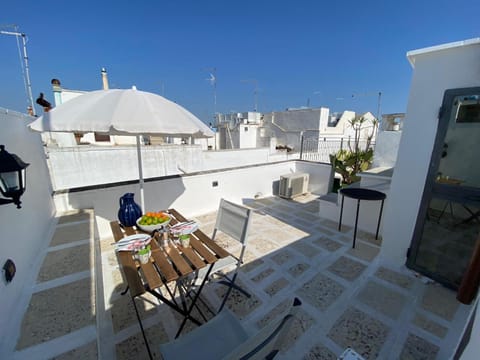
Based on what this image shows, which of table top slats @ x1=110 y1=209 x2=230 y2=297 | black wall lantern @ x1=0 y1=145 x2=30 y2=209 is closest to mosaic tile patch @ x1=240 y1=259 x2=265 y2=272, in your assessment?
table top slats @ x1=110 y1=209 x2=230 y2=297

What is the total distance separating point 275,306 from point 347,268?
136 cm

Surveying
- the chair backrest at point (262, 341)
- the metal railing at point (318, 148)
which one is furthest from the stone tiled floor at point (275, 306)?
the metal railing at point (318, 148)

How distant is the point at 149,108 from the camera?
6.53 feet

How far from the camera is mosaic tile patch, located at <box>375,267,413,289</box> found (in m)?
2.52

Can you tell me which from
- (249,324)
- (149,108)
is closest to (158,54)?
(149,108)

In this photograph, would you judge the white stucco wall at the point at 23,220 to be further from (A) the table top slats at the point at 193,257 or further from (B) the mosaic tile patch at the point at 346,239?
(B) the mosaic tile patch at the point at 346,239

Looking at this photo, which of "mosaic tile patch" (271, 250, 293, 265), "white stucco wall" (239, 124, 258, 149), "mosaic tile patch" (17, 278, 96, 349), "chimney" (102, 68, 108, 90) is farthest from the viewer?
"white stucco wall" (239, 124, 258, 149)

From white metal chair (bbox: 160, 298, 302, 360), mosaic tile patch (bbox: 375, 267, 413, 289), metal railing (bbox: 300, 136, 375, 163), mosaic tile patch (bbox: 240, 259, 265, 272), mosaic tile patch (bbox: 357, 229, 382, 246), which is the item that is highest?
metal railing (bbox: 300, 136, 375, 163)

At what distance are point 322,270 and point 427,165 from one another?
6.26 ft

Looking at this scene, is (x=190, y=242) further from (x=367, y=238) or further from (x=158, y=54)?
(x=158, y=54)

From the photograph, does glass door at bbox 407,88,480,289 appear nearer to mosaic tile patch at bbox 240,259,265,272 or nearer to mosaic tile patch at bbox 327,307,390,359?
mosaic tile patch at bbox 327,307,390,359

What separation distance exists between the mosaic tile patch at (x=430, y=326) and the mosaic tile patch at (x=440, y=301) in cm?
17

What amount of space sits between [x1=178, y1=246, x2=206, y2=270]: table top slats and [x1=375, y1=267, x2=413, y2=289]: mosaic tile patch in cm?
253

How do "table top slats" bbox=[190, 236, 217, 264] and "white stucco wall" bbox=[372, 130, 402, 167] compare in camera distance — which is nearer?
"table top slats" bbox=[190, 236, 217, 264]
